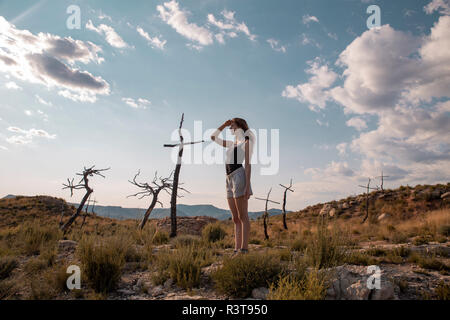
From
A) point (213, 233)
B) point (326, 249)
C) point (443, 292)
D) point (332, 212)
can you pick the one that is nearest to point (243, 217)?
point (326, 249)

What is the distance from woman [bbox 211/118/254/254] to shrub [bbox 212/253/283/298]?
0.94 m

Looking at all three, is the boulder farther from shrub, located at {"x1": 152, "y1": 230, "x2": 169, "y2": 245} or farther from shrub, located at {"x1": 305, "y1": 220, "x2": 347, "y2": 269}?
shrub, located at {"x1": 152, "y1": 230, "x2": 169, "y2": 245}

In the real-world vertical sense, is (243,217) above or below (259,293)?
above

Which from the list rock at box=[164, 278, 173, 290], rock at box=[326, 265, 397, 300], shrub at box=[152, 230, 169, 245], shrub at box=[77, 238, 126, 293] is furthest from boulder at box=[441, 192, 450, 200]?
shrub at box=[77, 238, 126, 293]

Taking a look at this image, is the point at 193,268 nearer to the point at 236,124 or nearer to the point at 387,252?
the point at 236,124

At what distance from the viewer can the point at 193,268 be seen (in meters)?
4.09

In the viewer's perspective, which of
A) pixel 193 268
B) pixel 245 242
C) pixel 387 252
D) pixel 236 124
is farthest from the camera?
pixel 387 252

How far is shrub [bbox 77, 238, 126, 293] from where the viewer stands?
3920mm

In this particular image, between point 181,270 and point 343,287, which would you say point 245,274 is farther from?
point 343,287

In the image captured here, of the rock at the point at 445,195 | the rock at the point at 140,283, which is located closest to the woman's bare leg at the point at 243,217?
the rock at the point at 140,283

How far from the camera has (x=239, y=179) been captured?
4918mm

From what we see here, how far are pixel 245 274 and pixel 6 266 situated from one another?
452cm
